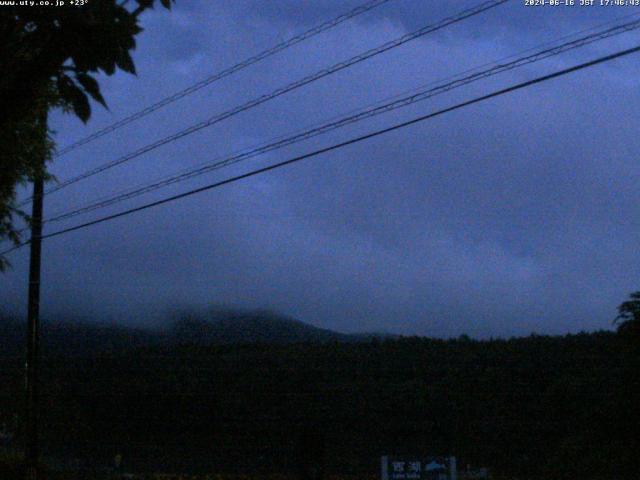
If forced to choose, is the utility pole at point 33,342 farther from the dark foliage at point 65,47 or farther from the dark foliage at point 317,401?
the dark foliage at point 65,47

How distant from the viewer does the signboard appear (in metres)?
14.9

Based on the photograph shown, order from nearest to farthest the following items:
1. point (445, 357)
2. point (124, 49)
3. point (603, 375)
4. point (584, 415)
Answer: point (124, 49)
point (584, 415)
point (603, 375)
point (445, 357)

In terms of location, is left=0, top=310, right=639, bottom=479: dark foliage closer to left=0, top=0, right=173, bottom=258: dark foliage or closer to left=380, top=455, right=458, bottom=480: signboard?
left=380, top=455, right=458, bottom=480: signboard

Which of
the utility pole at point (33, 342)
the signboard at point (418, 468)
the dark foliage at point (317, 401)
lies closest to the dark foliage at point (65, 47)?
the signboard at point (418, 468)

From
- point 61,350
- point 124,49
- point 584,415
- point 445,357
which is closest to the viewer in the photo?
point 124,49

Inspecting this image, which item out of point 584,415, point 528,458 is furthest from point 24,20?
point 528,458

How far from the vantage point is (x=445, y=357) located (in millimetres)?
32062

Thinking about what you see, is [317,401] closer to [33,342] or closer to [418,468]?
[33,342]

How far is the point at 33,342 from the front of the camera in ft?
60.5

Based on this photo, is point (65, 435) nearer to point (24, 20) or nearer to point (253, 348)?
point (253, 348)

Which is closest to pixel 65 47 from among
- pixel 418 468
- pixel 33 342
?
pixel 418 468

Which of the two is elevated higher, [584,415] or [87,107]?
[87,107]

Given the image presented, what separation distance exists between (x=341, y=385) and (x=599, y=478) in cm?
1378

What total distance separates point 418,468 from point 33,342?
867 centimetres
